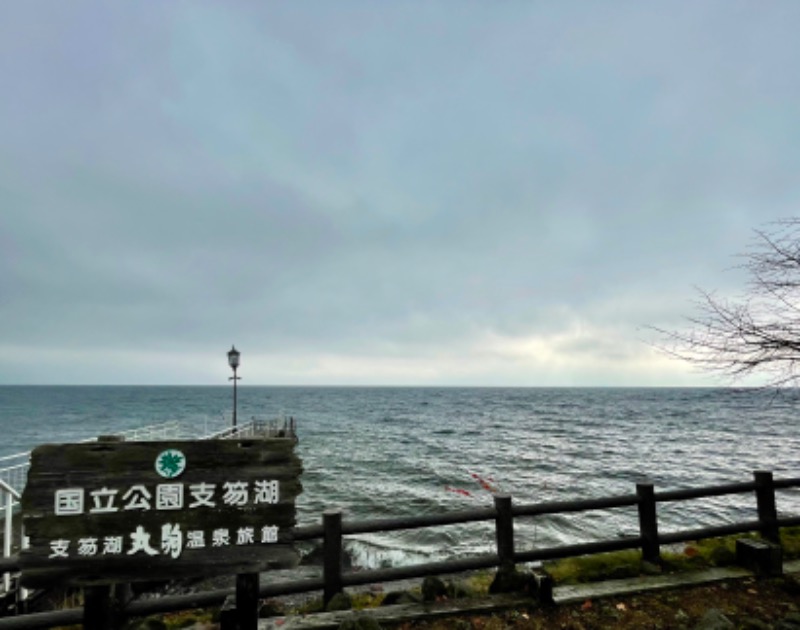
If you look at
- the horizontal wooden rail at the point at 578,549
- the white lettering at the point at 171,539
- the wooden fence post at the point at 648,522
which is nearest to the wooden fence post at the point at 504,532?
the horizontal wooden rail at the point at 578,549

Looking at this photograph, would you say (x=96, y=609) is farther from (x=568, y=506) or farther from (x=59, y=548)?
(x=568, y=506)

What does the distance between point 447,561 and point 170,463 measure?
10.2 ft

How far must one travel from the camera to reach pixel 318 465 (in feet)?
78.0

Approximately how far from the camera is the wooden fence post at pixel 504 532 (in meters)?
4.70

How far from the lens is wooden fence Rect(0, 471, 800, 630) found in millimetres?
3637

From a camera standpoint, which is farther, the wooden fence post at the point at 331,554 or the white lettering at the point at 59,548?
the wooden fence post at the point at 331,554

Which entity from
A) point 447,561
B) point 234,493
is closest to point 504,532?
point 447,561

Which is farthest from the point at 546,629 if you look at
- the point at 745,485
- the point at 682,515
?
the point at 682,515

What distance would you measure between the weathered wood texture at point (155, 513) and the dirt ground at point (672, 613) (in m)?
1.83

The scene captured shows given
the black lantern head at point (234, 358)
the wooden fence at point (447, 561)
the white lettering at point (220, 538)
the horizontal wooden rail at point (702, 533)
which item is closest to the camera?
the white lettering at point (220, 538)

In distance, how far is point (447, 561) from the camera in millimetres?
4855

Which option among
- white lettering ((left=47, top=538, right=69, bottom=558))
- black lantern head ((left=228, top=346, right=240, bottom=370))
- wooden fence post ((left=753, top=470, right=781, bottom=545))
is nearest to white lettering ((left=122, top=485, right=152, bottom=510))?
white lettering ((left=47, top=538, right=69, bottom=558))

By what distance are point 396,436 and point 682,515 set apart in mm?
27963

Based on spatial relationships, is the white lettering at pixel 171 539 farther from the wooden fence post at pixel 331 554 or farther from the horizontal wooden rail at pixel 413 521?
the horizontal wooden rail at pixel 413 521
